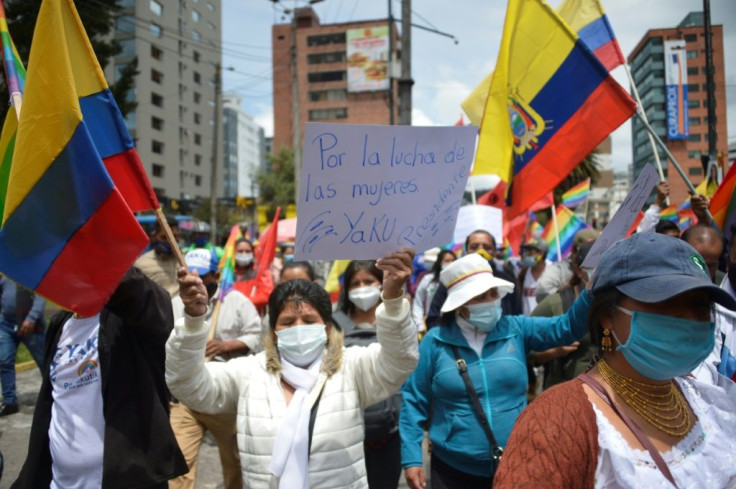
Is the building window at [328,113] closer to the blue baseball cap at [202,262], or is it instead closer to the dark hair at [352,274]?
the blue baseball cap at [202,262]

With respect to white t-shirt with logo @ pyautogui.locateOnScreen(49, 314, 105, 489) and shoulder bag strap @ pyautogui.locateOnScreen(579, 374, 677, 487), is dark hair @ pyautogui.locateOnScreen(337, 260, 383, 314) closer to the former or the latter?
white t-shirt with logo @ pyautogui.locateOnScreen(49, 314, 105, 489)

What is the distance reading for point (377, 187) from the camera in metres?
2.29

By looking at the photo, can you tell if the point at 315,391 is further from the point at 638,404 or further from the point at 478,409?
the point at 638,404

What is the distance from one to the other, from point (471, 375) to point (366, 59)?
77479 millimetres

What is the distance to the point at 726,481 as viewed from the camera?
145 centimetres

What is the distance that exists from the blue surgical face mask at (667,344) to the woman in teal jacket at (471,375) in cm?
129

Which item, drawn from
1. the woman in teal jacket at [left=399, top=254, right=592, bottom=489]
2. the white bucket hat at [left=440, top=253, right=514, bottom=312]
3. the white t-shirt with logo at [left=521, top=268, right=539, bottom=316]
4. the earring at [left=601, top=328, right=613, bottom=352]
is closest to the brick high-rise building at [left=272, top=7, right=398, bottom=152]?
the white t-shirt with logo at [left=521, top=268, right=539, bottom=316]

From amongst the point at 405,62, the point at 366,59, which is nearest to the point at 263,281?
the point at 405,62

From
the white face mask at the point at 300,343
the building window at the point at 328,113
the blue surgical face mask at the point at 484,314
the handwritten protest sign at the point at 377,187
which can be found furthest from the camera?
the building window at the point at 328,113

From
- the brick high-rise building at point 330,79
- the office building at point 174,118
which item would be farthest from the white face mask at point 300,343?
the brick high-rise building at point 330,79

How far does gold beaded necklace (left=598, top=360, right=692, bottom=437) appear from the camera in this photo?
147cm

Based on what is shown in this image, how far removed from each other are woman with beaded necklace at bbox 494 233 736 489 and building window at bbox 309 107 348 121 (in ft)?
253

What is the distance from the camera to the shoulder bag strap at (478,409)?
2.72 meters

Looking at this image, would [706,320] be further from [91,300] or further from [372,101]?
[372,101]
